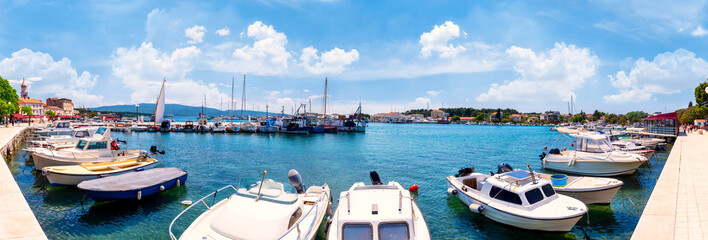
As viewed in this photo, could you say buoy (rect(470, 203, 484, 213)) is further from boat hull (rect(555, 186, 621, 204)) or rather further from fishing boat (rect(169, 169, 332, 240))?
fishing boat (rect(169, 169, 332, 240))

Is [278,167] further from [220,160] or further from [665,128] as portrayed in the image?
[665,128]

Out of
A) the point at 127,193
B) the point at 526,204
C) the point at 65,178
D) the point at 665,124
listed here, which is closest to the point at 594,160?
the point at 526,204

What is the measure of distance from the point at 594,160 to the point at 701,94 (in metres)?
50.7

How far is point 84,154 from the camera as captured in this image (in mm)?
21359

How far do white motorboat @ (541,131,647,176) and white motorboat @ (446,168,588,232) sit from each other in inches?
490

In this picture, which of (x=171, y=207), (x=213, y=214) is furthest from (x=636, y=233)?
(x=171, y=207)

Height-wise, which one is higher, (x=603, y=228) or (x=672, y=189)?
→ (x=672, y=189)

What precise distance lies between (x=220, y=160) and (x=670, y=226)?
107 feet

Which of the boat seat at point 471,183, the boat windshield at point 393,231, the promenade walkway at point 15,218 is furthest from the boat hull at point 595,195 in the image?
the promenade walkway at point 15,218

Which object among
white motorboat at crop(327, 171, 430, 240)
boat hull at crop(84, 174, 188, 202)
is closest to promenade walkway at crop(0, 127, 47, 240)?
boat hull at crop(84, 174, 188, 202)

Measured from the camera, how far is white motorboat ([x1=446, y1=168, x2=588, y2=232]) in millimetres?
11070

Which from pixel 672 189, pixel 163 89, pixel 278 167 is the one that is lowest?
pixel 278 167

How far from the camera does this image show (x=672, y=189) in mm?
13414

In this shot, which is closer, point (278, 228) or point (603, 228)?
point (278, 228)
